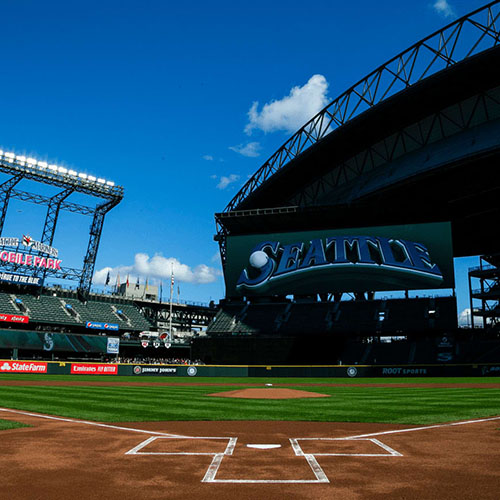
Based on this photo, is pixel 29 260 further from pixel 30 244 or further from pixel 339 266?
pixel 339 266

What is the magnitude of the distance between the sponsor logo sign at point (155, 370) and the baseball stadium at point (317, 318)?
144 mm

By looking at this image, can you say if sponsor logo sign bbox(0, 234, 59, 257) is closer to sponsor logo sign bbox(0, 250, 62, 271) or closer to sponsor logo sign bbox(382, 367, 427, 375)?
sponsor logo sign bbox(0, 250, 62, 271)

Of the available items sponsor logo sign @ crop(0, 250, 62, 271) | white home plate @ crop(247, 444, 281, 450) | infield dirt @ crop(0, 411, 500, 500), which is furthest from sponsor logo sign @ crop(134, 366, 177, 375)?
white home plate @ crop(247, 444, 281, 450)

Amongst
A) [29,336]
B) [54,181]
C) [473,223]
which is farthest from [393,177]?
[29,336]

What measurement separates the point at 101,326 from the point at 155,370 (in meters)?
23.5

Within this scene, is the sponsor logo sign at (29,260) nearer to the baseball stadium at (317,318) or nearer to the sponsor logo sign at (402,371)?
the baseball stadium at (317,318)

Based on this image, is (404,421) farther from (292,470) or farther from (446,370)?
(446,370)

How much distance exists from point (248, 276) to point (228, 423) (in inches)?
2002

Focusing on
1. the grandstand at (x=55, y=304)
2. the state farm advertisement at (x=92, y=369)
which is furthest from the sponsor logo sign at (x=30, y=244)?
the state farm advertisement at (x=92, y=369)

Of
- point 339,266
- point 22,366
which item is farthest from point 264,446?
point 339,266

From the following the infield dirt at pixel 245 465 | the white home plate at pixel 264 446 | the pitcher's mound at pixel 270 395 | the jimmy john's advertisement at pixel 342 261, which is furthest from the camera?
the jimmy john's advertisement at pixel 342 261

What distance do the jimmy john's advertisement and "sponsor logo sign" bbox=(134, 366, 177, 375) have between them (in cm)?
2038

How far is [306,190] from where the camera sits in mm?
65500

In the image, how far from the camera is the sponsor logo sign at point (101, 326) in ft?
209
